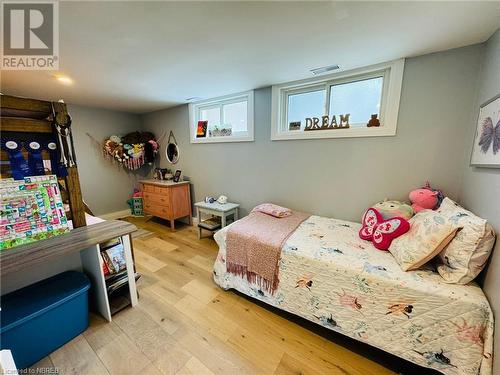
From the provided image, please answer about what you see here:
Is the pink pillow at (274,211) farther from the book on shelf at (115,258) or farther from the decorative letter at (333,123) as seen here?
the book on shelf at (115,258)

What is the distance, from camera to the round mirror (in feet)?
12.2

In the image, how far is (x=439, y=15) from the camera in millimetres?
1175

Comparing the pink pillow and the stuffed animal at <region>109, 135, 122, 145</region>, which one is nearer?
the pink pillow

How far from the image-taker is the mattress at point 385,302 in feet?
3.37

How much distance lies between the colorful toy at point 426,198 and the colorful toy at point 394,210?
2.7 inches

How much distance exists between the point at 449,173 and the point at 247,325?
2.20 meters

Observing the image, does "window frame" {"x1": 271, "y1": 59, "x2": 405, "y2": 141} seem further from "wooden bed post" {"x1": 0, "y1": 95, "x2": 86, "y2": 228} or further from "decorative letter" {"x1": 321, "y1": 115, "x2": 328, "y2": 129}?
"wooden bed post" {"x1": 0, "y1": 95, "x2": 86, "y2": 228}

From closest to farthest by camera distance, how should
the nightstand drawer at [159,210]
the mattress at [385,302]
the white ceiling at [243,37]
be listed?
the mattress at [385,302] < the white ceiling at [243,37] < the nightstand drawer at [159,210]

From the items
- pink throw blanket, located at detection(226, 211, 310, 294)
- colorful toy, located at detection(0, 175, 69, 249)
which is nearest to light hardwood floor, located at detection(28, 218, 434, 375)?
pink throw blanket, located at detection(226, 211, 310, 294)

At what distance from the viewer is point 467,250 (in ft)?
3.57

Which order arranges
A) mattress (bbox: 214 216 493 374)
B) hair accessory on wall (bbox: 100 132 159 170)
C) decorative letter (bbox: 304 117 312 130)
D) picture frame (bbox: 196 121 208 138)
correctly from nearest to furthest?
1. mattress (bbox: 214 216 493 374)
2. decorative letter (bbox: 304 117 312 130)
3. picture frame (bbox: 196 121 208 138)
4. hair accessory on wall (bbox: 100 132 159 170)

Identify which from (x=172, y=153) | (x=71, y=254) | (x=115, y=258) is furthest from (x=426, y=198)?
(x=172, y=153)

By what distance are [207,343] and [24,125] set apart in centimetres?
191

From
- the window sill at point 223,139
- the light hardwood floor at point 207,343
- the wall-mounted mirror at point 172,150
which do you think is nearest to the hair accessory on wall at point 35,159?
the light hardwood floor at point 207,343
